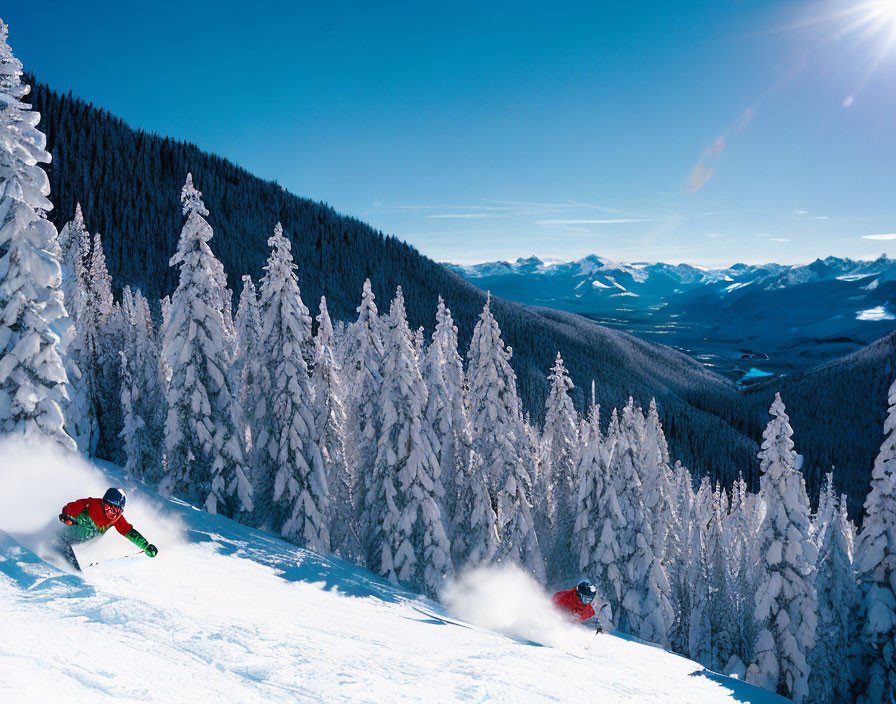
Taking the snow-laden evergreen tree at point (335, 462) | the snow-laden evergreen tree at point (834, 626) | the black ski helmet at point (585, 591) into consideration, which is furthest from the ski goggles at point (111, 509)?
the snow-laden evergreen tree at point (834, 626)

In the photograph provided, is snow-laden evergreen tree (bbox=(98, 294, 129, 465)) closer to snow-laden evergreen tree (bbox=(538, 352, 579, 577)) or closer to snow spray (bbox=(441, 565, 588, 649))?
snow spray (bbox=(441, 565, 588, 649))

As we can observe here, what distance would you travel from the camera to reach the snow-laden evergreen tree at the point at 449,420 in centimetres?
2484

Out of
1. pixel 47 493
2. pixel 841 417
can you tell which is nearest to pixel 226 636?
pixel 47 493

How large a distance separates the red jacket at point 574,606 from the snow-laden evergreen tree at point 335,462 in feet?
48.4

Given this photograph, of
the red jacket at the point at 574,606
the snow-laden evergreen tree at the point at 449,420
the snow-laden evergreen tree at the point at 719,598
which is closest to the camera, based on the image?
the red jacket at the point at 574,606

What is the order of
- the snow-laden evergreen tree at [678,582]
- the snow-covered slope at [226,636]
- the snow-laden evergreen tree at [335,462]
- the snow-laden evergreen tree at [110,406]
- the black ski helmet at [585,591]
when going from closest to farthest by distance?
the snow-covered slope at [226,636]
the black ski helmet at [585,591]
the snow-laden evergreen tree at [335,462]
the snow-laden evergreen tree at [110,406]
the snow-laden evergreen tree at [678,582]

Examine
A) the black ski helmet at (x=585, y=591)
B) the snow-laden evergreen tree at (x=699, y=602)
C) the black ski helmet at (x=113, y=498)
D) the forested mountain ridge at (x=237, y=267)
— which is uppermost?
the forested mountain ridge at (x=237, y=267)

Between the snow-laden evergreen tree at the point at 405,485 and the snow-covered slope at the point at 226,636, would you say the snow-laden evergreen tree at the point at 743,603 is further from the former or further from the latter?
the snow-covered slope at the point at 226,636

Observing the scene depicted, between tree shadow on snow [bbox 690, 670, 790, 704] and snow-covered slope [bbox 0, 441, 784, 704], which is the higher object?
snow-covered slope [bbox 0, 441, 784, 704]

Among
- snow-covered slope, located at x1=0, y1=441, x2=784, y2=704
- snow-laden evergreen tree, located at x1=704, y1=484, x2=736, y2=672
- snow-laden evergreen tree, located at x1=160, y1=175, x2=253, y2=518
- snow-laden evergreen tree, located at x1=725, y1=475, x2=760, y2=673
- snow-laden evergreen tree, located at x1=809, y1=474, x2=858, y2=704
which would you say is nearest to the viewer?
snow-covered slope, located at x1=0, y1=441, x2=784, y2=704

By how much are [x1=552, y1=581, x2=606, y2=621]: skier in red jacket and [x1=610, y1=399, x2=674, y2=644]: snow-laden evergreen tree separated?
14.8m

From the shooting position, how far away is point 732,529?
40.8 metres

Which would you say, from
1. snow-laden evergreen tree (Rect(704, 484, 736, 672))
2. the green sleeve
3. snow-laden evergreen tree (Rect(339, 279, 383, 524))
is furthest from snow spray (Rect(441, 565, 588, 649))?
snow-laden evergreen tree (Rect(704, 484, 736, 672))

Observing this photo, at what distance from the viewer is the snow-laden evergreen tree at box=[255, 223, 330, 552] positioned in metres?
Answer: 21.5
